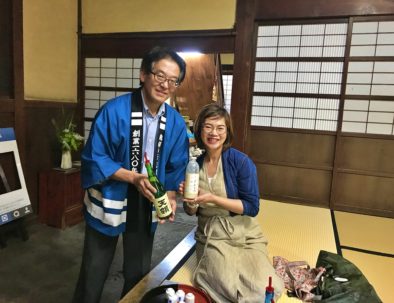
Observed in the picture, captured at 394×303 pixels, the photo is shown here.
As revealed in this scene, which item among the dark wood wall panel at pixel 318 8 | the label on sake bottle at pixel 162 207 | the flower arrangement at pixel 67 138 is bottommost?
the label on sake bottle at pixel 162 207

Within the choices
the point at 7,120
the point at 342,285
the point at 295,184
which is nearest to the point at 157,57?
the point at 342,285

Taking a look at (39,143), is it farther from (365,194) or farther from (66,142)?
(365,194)

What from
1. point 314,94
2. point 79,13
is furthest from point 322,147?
point 79,13

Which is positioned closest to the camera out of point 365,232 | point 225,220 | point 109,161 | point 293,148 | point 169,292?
point 169,292

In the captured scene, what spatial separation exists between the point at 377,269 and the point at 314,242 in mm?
486

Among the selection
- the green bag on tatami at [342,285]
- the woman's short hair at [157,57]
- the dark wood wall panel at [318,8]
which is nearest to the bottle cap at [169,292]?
the green bag on tatami at [342,285]

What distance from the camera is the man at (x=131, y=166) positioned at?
5.30 ft

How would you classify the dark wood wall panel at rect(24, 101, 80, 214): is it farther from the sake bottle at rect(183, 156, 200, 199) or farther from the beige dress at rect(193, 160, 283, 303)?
the sake bottle at rect(183, 156, 200, 199)

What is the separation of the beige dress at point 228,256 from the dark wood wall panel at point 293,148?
6.90 ft

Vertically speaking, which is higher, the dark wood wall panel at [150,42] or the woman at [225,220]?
the dark wood wall panel at [150,42]

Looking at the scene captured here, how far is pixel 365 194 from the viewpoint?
3621 mm

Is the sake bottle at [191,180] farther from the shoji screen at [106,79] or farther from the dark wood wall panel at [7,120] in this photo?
the shoji screen at [106,79]

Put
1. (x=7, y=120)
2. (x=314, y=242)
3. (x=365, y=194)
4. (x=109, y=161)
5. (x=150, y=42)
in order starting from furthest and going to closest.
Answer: (x=150, y=42) < (x=365, y=194) < (x=7, y=120) < (x=314, y=242) < (x=109, y=161)

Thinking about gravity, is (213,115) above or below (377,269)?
above
